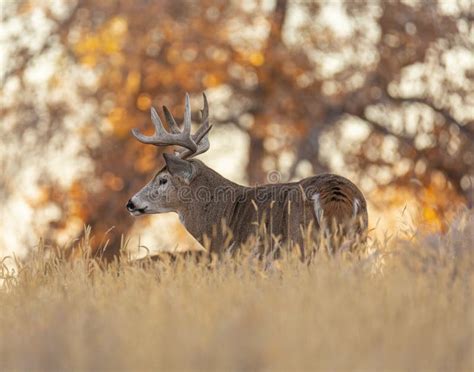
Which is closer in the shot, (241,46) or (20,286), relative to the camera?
(20,286)

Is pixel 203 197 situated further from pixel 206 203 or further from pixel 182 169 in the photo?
pixel 182 169

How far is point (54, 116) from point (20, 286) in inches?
482

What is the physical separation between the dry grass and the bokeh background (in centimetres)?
1287

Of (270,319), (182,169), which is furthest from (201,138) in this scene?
(270,319)

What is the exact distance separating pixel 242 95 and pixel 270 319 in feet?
53.9

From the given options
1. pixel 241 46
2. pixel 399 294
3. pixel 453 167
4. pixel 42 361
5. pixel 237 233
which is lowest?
pixel 42 361

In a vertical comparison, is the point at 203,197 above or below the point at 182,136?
below

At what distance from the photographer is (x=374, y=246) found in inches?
351

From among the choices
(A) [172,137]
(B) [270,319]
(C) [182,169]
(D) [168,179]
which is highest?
(A) [172,137]

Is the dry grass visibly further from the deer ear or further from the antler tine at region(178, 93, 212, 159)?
the antler tine at region(178, 93, 212, 159)

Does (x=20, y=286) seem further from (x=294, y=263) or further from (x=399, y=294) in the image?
(x=399, y=294)

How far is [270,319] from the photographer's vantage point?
22.1 ft

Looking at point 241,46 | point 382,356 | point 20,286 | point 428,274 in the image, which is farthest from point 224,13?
point 382,356

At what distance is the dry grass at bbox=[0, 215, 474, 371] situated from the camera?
6125 mm
